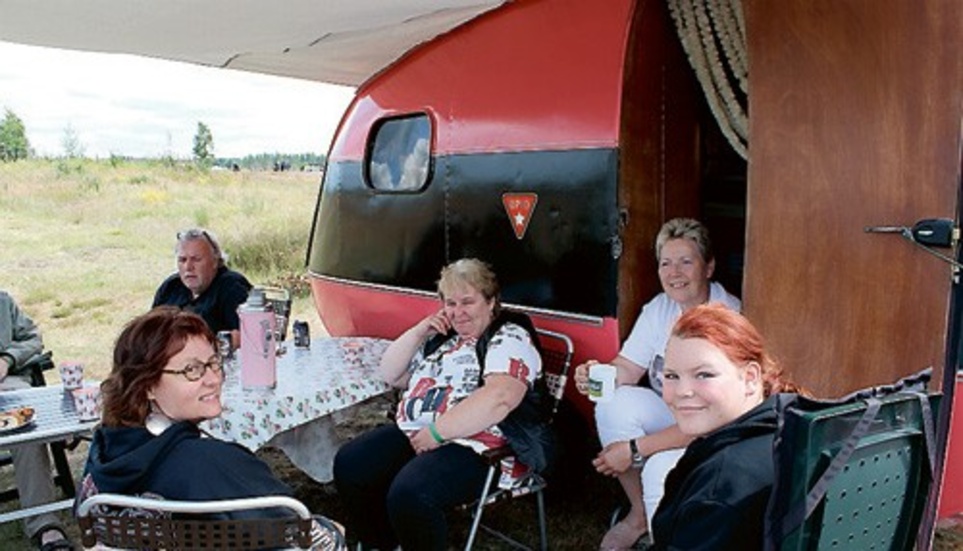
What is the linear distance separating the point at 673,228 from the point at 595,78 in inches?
29.7

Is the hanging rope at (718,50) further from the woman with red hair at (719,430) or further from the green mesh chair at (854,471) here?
the green mesh chair at (854,471)

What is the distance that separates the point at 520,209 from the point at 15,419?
2.28 metres

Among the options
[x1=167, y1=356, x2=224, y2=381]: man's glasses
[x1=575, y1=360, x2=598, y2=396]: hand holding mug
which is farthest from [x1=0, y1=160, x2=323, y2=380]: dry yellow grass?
[x1=167, y1=356, x2=224, y2=381]: man's glasses

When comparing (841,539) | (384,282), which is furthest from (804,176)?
(384,282)

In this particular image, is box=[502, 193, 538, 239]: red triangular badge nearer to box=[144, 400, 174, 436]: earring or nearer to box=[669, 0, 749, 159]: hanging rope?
box=[669, 0, 749, 159]: hanging rope

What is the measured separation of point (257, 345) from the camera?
333 cm

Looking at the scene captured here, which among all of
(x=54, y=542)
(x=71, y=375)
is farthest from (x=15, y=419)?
(x=54, y=542)

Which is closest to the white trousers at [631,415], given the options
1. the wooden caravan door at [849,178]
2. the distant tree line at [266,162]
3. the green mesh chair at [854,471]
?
the wooden caravan door at [849,178]

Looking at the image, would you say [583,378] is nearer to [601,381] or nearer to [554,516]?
[601,381]

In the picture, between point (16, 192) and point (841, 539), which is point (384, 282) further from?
point (16, 192)

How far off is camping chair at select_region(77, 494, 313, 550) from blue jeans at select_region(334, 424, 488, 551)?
1066 millimetres

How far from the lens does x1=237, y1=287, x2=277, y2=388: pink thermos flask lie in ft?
10.9

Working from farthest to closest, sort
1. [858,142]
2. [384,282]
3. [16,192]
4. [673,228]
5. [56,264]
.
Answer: [16,192]
[56,264]
[384,282]
[673,228]
[858,142]

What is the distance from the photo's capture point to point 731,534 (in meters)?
1.60
